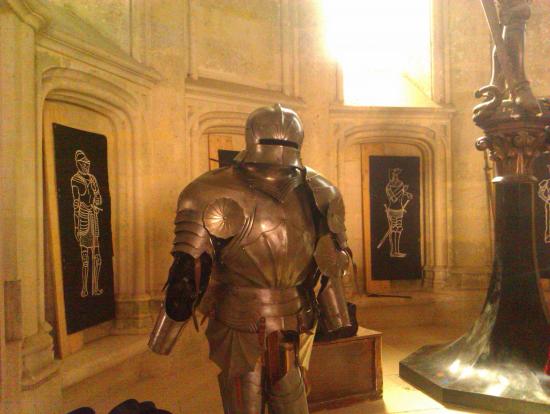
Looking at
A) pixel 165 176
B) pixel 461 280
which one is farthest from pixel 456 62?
pixel 165 176

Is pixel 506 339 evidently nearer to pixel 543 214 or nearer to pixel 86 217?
pixel 543 214

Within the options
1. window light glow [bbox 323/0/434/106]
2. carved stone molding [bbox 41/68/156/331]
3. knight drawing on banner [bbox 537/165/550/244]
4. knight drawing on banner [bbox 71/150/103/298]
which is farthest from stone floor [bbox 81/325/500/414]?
window light glow [bbox 323/0/434/106]

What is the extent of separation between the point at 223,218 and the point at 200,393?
1872 mm

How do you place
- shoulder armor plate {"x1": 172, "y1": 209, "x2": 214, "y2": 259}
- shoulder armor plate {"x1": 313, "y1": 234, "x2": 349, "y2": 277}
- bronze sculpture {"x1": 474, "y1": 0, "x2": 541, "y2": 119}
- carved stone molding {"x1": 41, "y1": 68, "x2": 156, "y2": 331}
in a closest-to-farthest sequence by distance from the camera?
shoulder armor plate {"x1": 172, "y1": 209, "x2": 214, "y2": 259} < shoulder armor plate {"x1": 313, "y1": 234, "x2": 349, "y2": 277} < bronze sculpture {"x1": 474, "y1": 0, "x2": 541, "y2": 119} < carved stone molding {"x1": 41, "y1": 68, "x2": 156, "y2": 331}

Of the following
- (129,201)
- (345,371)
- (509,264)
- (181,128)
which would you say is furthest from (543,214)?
(129,201)

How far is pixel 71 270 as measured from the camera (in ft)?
10.6

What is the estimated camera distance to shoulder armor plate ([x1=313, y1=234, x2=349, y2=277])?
210cm

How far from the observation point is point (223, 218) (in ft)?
6.27

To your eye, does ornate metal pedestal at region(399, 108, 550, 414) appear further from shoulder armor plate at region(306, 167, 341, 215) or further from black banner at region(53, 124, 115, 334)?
black banner at region(53, 124, 115, 334)

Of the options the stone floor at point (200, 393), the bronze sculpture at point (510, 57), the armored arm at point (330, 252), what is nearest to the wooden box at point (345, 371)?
the stone floor at point (200, 393)

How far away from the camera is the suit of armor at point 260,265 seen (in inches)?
75.2

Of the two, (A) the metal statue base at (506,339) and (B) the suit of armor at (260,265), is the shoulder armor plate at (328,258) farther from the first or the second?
(A) the metal statue base at (506,339)

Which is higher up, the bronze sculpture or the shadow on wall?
the bronze sculpture

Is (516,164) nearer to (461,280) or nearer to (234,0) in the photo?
(461,280)
